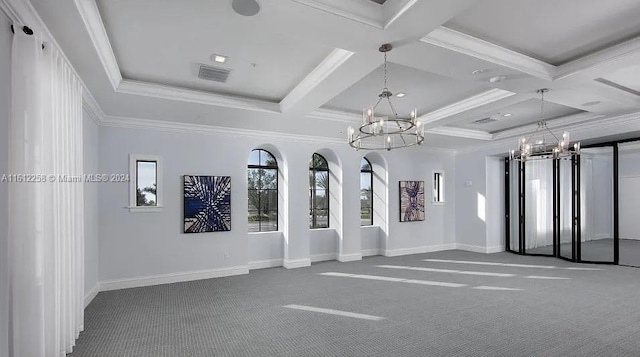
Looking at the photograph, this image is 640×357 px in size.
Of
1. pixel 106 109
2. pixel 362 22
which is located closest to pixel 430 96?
pixel 362 22

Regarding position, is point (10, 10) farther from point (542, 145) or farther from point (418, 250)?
point (418, 250)

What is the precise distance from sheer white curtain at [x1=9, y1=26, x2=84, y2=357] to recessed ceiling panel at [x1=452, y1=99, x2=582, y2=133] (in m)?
6.47

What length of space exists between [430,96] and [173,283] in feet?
18.2

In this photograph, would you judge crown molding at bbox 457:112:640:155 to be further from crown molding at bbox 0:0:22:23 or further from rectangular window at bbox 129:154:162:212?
crown molding at bbox 0:0:22:23

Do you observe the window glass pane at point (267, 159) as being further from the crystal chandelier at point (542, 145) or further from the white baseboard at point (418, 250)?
the crystal chandelier at point (542, 145)

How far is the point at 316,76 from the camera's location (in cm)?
442

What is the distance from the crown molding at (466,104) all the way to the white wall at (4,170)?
227 inches

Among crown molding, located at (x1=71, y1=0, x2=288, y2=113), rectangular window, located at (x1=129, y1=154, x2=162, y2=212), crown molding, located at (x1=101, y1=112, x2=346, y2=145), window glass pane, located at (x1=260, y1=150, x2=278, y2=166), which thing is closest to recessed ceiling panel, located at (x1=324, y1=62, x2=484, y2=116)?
crown molding, located at (x1=71, y1=0, x2=288, y2=113)

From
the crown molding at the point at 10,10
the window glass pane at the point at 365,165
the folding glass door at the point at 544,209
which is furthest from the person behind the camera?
the window glass pane at the point at 365,165

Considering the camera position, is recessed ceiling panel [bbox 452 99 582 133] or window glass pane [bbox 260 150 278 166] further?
window glass pane [bbox 260 150 278 166]

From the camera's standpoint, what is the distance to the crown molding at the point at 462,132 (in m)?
7.58

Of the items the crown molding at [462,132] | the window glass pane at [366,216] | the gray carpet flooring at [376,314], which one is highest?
the crown molding at [462,132]

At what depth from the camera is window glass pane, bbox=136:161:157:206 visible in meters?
6.11

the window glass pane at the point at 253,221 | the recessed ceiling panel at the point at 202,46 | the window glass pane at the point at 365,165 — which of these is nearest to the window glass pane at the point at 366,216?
the window glass pane at the point at 365,165
